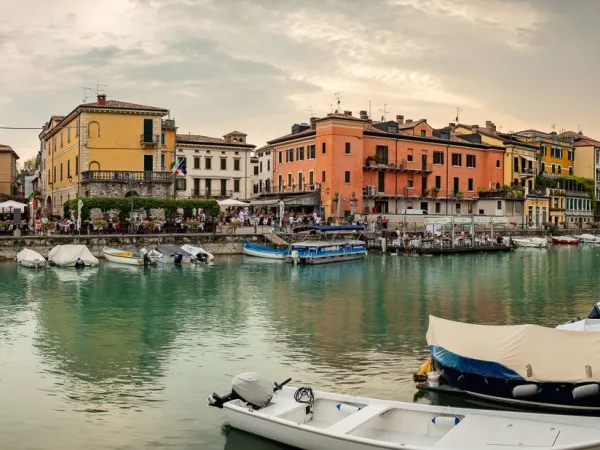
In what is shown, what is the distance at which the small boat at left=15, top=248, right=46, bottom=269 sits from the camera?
152 ft

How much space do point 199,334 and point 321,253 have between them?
102 feet

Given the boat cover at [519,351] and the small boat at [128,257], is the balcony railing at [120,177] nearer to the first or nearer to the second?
the small boat at [128,257]

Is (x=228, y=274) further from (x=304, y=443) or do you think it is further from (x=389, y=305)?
(x=304, y=443)

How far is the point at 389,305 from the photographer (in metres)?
30.5

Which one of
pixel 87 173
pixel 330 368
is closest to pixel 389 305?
pixel 330 368

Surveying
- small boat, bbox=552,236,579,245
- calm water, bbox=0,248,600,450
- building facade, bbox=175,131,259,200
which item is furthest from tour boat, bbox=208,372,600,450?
small boat, bbox=552,236,579,245

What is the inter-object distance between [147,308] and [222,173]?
5726 centimetres

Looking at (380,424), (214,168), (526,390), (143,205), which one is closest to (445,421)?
(380,424)

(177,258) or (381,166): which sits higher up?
(381,166)

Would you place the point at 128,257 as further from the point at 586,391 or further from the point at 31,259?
the point at 586,391

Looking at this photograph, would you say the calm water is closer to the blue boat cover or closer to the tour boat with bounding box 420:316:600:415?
the blue boat cover

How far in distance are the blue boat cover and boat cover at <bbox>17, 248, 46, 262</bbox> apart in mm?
36631

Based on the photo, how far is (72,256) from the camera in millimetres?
47750

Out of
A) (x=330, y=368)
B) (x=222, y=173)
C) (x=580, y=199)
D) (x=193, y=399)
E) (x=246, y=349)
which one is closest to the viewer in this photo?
(x=193, y=399)
